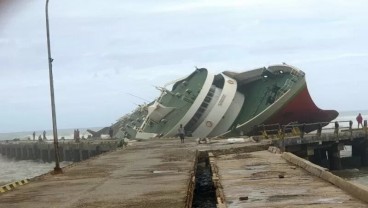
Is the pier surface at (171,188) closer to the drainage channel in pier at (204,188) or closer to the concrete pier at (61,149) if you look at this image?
the drainage channel in pier at (204,188)

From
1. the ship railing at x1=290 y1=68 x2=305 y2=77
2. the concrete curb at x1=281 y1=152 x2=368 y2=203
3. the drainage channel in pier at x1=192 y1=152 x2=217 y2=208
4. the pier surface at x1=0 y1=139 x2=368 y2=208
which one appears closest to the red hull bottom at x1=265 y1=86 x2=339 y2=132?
the ship railing at x1=290 y1=68 x2=305 y2=77

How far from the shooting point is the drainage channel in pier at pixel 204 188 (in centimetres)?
1566

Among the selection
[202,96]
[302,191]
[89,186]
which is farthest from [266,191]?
[202,96]

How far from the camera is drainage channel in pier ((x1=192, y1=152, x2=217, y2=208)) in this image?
616 inches

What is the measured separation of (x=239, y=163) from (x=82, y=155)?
36.3m

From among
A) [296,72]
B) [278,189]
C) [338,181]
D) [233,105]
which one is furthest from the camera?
[233,105]

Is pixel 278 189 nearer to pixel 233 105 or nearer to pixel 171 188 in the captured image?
pixel 171 188

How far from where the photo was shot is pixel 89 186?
45.3 ft

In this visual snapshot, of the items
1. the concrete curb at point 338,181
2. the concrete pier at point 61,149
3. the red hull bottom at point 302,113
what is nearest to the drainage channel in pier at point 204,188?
the concrete curb at point 338,181

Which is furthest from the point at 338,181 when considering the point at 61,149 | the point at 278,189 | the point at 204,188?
the point at 61,149

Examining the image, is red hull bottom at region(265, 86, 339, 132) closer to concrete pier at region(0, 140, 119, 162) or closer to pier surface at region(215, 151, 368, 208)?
concrete pier at region(0, 140, 119, 162)

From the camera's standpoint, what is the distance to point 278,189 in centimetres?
1154

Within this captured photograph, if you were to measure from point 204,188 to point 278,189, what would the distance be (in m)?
7.59

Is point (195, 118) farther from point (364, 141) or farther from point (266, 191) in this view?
point (266, 191)
